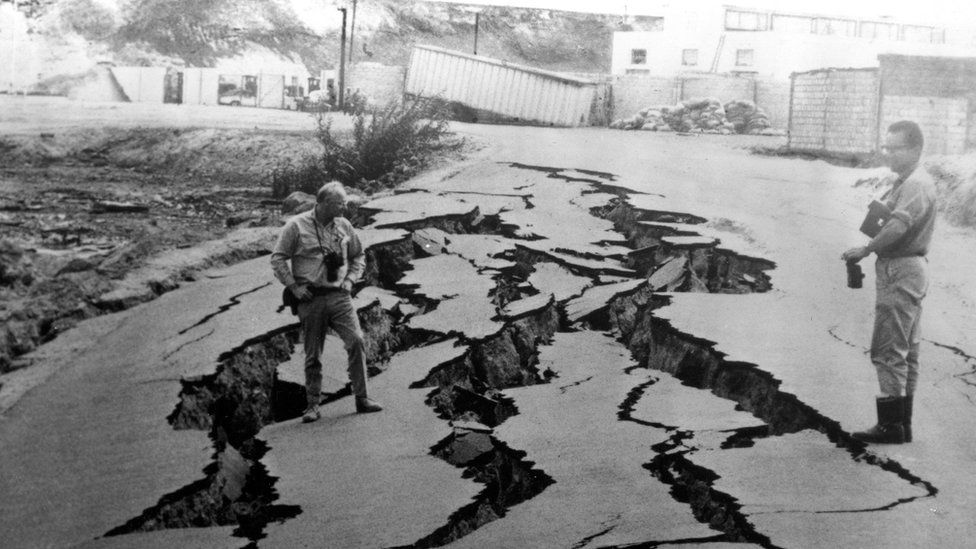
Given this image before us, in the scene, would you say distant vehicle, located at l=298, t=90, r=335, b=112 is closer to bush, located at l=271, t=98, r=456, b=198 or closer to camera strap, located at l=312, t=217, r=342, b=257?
bush, located at l=271, t=98, r=456, b=198

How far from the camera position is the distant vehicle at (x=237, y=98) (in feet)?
23.9

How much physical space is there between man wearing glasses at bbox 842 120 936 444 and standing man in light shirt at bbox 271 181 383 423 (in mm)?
1670

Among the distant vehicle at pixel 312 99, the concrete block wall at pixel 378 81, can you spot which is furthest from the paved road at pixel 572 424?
the distant vehicle at pixel 312 99

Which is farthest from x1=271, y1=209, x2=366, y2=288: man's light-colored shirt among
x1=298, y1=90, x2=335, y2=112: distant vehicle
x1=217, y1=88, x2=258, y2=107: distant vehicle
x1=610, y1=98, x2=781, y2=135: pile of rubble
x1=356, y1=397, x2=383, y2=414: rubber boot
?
x1=610, y1=98, x2=781, y2=135: pile of rubble

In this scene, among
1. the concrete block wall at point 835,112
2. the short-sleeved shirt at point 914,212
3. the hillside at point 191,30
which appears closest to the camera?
the short-sleeved shirt at point 914,212

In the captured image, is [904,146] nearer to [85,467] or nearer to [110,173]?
[85,467]

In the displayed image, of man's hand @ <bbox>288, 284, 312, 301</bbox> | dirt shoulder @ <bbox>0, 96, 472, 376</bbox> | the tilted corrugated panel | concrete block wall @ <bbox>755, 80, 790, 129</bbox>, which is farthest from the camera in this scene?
concrete block wall @ <bbox>755, 80, 790, 129</bbox>

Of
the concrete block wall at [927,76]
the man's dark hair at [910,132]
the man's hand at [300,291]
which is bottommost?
the man's hand at [300,291]

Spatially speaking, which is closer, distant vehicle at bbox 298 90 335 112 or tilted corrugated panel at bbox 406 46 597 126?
distant vehicle at bbox 298 90 335 112

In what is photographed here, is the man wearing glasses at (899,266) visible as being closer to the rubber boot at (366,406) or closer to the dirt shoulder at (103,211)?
the rubber boot at (366,406)

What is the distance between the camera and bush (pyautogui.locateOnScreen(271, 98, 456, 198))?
5988mm

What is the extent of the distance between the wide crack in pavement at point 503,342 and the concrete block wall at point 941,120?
A: 4.33ft

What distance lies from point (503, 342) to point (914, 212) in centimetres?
184

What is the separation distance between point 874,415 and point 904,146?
34.0 inches
